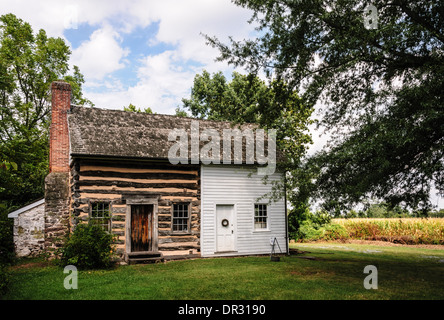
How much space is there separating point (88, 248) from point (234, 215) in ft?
21.8

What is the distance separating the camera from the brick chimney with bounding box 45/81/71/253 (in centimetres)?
1552

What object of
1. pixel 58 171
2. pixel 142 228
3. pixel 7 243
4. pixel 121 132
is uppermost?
pixel 121 132

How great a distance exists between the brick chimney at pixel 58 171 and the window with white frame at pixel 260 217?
867 cm

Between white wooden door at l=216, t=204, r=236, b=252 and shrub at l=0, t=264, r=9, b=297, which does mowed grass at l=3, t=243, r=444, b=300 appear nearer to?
shrub at l=0, t=264, r=9, b=297

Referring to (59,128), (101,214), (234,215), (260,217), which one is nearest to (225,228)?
(234,215)

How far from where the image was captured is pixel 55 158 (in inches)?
653

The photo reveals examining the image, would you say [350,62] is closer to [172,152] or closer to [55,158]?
[172,152]

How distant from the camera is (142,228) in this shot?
15.1 m

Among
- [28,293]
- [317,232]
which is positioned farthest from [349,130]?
[317,232]

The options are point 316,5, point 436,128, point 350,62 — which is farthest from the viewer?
point 316,5

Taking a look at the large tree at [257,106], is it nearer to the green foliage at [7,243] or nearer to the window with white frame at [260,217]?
the window with white frame at [260,217]

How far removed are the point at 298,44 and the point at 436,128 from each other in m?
4.56

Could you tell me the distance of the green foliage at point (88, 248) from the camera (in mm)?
12789

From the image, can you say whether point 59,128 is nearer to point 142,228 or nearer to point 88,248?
point 142,228
